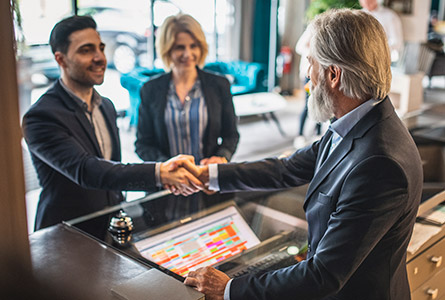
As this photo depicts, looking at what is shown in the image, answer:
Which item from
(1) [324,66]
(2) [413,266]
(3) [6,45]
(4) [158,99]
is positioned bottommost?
(2) [413,266]

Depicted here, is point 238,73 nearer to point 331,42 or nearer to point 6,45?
point 331,42

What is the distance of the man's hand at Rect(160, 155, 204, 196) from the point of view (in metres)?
1.94

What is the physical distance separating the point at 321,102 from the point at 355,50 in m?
0.18

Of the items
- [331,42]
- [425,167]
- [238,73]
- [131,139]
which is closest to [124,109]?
[131,139]

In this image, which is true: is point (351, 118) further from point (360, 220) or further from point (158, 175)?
point (158, 175)

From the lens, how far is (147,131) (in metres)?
2.50

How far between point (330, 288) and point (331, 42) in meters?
0.59

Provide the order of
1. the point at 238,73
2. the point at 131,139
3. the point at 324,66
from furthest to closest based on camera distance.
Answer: the point at 238,73
the point at 131,139
the point at 324,66

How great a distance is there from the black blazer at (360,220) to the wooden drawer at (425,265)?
45 centimetres

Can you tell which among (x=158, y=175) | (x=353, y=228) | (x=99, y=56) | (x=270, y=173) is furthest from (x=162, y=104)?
(x=353, y=228)

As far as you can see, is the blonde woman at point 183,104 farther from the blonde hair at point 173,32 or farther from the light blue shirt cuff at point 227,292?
the light blue shirt cuff at point 227,292

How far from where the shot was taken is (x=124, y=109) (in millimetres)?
2939

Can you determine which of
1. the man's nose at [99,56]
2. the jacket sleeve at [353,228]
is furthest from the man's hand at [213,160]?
the jacket sleeve at [353,228]

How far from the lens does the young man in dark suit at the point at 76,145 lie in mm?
1887
